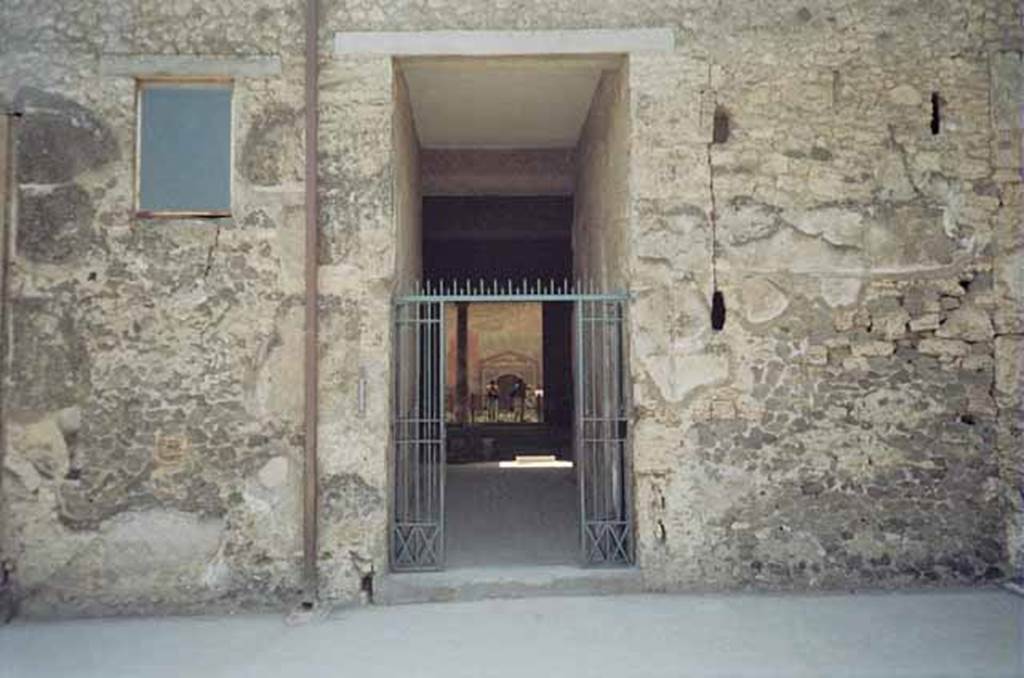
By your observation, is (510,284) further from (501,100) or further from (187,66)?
(187,66)

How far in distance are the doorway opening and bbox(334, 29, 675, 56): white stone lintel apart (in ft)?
0.49

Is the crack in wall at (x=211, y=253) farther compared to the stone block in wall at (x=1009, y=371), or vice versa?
the stone block in wall at (x=1009, y=371)

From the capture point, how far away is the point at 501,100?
7270 mm

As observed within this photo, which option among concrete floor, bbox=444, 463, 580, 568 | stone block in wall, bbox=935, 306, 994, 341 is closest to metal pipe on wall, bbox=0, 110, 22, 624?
concrete floor, bbox=444, 463, 580, 568

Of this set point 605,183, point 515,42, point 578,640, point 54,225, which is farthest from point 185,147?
point 578,640

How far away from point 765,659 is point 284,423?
3.30 meters

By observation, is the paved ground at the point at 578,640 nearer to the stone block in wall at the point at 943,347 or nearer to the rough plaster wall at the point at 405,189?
the stone block in wall at the point at 943,347

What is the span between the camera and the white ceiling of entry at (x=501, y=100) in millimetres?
6160

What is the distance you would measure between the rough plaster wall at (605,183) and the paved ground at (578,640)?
235 cm

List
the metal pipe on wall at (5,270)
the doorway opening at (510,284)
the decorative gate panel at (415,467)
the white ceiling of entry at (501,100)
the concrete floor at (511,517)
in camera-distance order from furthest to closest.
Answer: the concrete floor at (511,517), the white ceiling of entry at (501,100), the doorway opening at (510,284), the decorative gate panel at (415,467), the metal pipe on wall at (5,270)

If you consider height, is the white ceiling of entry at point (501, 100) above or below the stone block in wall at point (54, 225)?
above

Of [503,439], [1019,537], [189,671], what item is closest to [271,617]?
[189,671]

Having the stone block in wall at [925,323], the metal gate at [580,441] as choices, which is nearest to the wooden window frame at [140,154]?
the metal gate at [580,441]

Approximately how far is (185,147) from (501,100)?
8.93 ft
